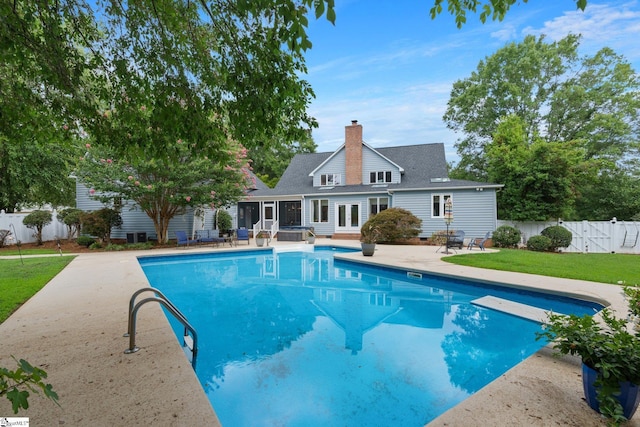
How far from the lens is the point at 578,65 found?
25906 mm

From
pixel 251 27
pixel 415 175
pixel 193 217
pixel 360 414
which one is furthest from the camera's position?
pixel 415 175

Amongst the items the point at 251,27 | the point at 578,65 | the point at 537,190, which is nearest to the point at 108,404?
the point at 251,27

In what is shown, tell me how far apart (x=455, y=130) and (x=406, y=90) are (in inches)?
624

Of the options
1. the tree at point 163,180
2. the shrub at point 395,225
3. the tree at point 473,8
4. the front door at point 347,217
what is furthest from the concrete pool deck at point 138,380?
the front door at point 347,217

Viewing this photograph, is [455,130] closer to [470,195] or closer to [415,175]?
[415,175]

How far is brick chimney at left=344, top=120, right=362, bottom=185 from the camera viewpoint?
22.9 metres

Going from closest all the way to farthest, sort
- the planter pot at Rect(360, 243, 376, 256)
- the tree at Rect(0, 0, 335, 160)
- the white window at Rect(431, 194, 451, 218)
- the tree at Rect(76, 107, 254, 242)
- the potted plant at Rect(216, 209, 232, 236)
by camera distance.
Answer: the tree at Rect(0, 0, 335, 160)
the planter pot at Rect(360, 243, 376, 256)
the tree at Rect(76, 107, 254, 242)
the white window at Rect(431, 194, 451, 218)
the potted plant at Rect(216, 209, 232, 236)

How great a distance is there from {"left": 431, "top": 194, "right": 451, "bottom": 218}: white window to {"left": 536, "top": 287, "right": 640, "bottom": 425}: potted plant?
674 inches

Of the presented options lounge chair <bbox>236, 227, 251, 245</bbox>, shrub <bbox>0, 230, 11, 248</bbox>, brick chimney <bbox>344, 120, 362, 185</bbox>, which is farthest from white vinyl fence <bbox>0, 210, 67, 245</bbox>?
brick chimney <bbox>344, 120, 362, 185</bbox>

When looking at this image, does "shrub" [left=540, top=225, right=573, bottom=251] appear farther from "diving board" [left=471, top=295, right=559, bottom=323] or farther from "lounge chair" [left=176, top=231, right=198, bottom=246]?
"lounge chair" [left=176, top=231, right=198, bottom=246]

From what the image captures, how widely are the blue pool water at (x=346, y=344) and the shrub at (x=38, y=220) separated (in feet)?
37.5

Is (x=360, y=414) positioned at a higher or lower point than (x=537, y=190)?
lower

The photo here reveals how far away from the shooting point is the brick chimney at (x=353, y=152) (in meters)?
22.9

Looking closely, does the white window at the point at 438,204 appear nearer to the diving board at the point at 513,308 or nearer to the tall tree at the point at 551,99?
the tall tree at the point at 551,99
